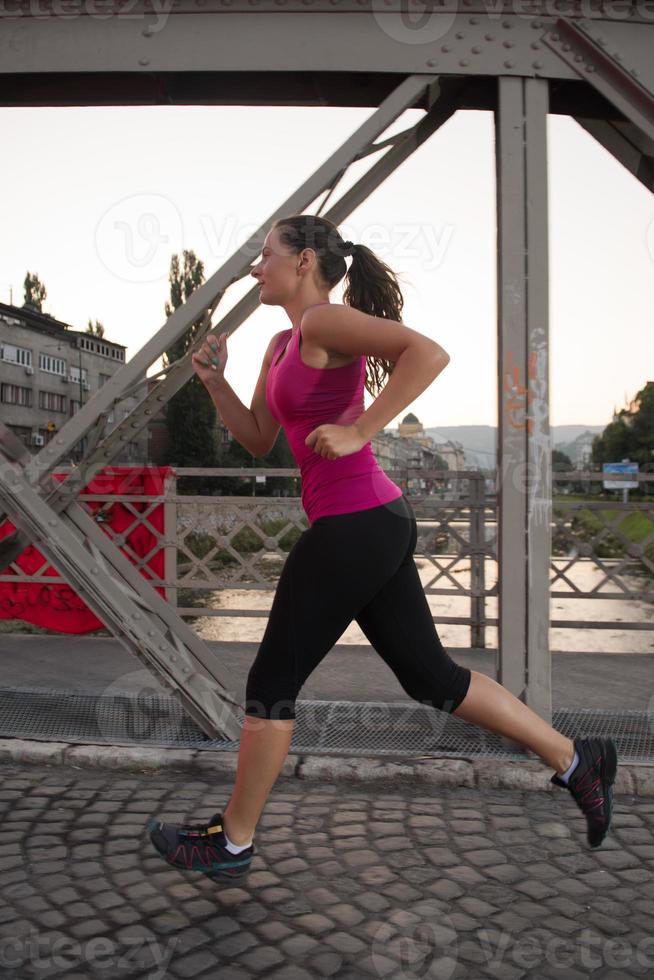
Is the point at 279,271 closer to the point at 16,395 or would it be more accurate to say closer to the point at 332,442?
the point at 332,442

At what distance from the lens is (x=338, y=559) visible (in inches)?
113

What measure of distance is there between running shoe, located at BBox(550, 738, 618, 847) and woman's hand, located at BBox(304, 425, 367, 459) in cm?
136

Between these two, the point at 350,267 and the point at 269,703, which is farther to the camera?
the point at 350,267

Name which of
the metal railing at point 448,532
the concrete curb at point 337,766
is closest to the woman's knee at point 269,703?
the concrete curb at point 337,766

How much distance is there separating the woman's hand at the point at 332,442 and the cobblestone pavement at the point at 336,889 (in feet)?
4.72

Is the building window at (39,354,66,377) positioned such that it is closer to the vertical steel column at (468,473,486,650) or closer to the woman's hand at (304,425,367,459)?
the vertical steel column at (468,473,486,650)

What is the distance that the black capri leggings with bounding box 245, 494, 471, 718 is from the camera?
2.87 metres

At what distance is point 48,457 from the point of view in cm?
436

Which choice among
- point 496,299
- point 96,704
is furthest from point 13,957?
point 496,299

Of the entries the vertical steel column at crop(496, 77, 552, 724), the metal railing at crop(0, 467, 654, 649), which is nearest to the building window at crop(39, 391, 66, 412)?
the metal railing at crop(0, 467, 654, 649)

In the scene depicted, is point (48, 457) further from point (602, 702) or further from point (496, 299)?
point (602, 702)

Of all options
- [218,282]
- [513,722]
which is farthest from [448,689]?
[218,282]

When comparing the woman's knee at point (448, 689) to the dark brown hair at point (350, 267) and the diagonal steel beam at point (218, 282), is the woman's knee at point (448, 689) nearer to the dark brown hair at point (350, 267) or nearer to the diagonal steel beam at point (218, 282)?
the dark brown hair at point (350, 267)

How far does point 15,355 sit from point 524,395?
89774mm
